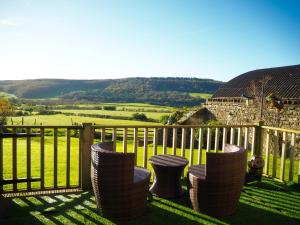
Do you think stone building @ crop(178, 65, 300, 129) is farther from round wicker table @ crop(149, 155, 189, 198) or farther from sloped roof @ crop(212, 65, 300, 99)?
round wicker table @ crop(149, 155, 189, 198)

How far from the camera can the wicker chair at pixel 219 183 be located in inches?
125

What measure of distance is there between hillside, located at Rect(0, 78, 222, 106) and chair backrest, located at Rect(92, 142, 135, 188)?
34.9 meters

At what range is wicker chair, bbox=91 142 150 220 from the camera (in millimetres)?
3004

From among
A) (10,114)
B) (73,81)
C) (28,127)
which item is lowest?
(10,114)

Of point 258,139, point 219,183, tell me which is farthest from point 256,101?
point 219,183

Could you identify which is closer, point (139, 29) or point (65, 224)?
point (65, 224)

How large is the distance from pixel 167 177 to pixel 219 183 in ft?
2.98

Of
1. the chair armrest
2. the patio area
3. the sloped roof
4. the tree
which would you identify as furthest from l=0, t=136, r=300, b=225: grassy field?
the tree

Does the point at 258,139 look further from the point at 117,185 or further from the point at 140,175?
the point at 117,185

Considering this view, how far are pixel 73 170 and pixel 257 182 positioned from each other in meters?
4.46

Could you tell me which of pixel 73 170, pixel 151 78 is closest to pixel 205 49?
pixel 73 170

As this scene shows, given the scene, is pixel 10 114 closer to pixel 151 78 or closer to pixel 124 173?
pixel 151 78

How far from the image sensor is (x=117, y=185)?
304 cm

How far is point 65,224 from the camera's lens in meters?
3.04
